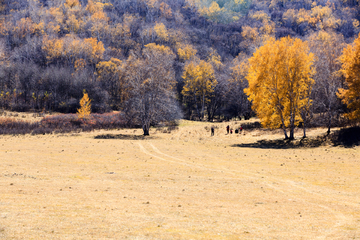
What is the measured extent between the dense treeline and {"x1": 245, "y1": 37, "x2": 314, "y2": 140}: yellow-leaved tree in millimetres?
4682

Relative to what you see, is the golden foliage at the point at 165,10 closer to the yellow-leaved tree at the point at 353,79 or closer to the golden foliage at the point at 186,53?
the golden foliage at the point at 186,53

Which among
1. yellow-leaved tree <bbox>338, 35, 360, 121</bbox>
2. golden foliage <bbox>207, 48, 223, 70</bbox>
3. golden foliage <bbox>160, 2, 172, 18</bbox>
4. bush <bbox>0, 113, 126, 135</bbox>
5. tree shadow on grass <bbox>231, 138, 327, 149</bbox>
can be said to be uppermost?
golden foliage <bbox>160, 2, 172, 18</bbox>

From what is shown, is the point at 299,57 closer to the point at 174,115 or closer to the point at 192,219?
the point at 174,115

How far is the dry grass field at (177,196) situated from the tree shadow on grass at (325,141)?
23.2 feet

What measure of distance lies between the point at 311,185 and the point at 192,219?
11.4 m

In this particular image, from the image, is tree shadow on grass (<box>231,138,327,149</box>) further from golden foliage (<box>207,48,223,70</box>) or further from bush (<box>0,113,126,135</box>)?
golden foliage (<box>207,48,223,70</box>)

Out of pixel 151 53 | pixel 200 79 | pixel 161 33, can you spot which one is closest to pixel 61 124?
pixel 151 53

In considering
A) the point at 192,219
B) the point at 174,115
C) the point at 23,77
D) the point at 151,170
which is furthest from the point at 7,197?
the point at 23,77

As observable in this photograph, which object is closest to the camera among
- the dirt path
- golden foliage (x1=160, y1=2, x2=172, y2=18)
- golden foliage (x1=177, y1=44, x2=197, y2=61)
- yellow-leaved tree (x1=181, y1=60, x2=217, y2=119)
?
the dirt path

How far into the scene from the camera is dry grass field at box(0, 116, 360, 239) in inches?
429

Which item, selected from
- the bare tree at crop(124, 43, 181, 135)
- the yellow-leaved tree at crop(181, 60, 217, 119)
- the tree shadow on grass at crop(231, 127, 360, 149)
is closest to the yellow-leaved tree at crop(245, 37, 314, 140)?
the tree shadow on grass at crop(231, 127, 360, 149)

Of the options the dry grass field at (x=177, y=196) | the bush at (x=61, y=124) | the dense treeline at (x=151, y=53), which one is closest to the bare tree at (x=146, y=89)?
the dense treeline at (x=151, y=53)

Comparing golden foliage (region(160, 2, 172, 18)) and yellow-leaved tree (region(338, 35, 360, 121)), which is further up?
golden foliage (region(160, 2, 172, 18))

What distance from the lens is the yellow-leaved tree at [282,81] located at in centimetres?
4375
